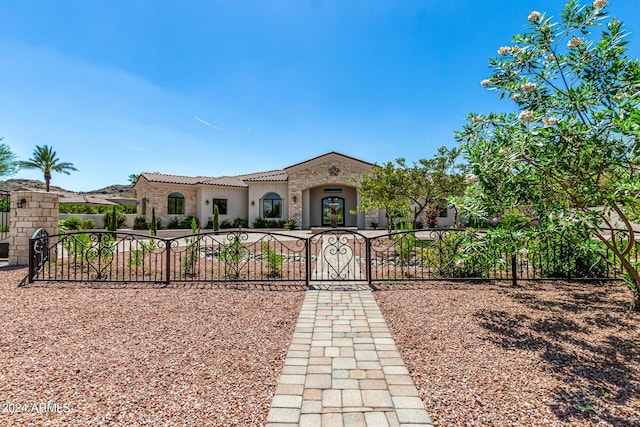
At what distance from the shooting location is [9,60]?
7676 millimetres

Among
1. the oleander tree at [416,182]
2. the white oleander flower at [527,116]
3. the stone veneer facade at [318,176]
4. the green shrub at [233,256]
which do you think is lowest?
the green shrub at [233,256]

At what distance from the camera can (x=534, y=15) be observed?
12.1 ft

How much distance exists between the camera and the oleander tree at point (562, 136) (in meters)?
3.11

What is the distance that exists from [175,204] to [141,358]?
2207 cm

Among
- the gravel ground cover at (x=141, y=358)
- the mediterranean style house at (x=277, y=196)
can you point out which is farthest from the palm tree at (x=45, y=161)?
the gravel ground cover at (x=141, y=358)

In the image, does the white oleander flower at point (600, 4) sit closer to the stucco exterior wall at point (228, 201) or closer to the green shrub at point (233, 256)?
the green shrub at point (233, 256)

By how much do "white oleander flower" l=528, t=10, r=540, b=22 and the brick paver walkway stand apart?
4681mm

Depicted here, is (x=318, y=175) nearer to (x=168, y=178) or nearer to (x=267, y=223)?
(x=267, y=223)

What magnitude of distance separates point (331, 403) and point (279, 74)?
11.4 metres

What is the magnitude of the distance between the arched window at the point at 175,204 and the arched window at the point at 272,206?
6718 mm

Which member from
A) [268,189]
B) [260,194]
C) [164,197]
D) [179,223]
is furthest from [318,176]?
[164,197]

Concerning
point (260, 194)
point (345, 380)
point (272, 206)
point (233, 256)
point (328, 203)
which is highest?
point (260, 194)

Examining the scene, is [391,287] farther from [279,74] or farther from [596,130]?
[279,74]

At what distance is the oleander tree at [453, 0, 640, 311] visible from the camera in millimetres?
3111
